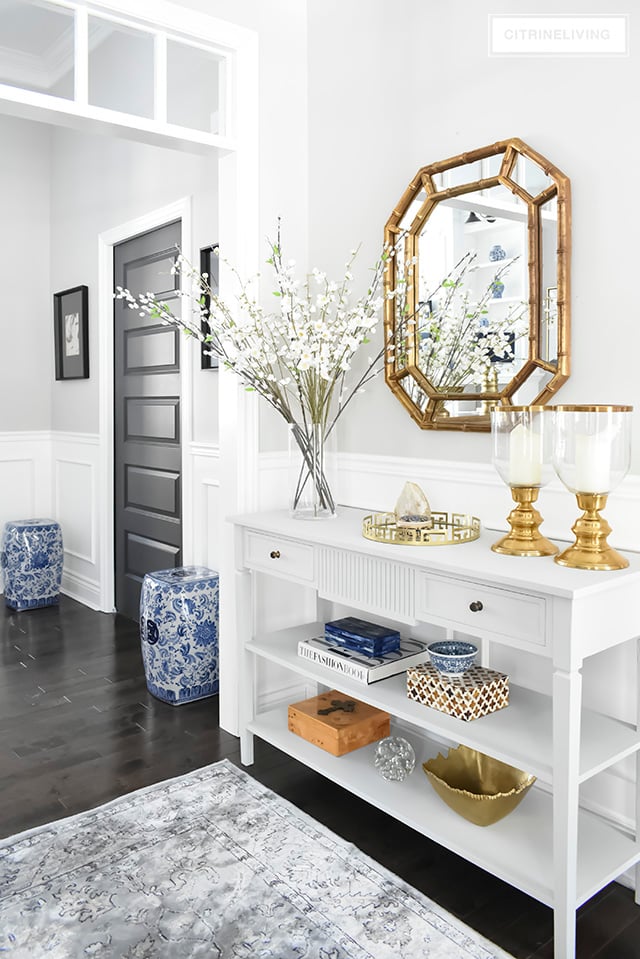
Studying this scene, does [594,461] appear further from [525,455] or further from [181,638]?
[181,638]

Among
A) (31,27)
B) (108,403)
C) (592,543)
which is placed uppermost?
(31,27)

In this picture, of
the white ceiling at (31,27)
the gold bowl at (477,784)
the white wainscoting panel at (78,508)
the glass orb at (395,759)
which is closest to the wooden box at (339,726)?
the glass orb at (395,759)

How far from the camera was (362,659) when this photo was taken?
7.74 feet

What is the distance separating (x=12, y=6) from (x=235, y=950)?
8.39 ft

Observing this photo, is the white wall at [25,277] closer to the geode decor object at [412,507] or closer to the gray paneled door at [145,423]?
the gray paneled door at [145,423]

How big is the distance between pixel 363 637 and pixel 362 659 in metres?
0.08

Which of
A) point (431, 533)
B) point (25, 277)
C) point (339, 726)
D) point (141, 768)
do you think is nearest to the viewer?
point (431, 533)

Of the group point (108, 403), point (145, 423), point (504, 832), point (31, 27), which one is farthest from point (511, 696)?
point (108, 403)

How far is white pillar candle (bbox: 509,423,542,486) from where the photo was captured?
1.92 metres

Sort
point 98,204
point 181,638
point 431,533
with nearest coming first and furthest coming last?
point 431,533, point 181,638, point 98,204

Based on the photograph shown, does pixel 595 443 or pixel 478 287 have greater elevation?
pixel 478 287

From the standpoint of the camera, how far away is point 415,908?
1896mm

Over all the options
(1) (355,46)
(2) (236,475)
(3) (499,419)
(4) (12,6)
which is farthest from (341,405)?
(4) (12,6)

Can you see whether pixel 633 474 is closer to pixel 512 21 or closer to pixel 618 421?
pixel 618 421
